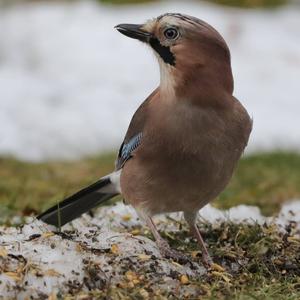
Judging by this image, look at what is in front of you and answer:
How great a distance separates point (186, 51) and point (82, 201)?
4.80ft

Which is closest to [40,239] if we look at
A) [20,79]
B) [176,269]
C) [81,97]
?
[176,269]

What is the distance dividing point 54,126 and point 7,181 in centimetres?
319

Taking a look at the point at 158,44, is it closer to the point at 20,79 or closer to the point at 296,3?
the point at 20,79

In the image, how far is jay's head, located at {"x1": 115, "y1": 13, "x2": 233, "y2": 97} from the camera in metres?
4.84

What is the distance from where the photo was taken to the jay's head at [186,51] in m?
4.84

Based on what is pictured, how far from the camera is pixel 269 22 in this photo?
15.1 meters

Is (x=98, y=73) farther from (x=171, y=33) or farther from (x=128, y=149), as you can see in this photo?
(x=171, y=33)

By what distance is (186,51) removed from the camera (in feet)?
15.9

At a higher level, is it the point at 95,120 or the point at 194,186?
the point at 194,186

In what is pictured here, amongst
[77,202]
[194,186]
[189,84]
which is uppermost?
[189,84]

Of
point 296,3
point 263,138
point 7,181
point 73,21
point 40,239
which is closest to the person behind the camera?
point 40,239

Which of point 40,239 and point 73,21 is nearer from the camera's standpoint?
point 40,239

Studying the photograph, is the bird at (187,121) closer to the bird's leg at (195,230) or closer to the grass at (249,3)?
the bird's leg at (195,230)

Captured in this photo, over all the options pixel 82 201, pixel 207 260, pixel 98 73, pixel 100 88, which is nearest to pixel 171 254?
pixel 207 260
